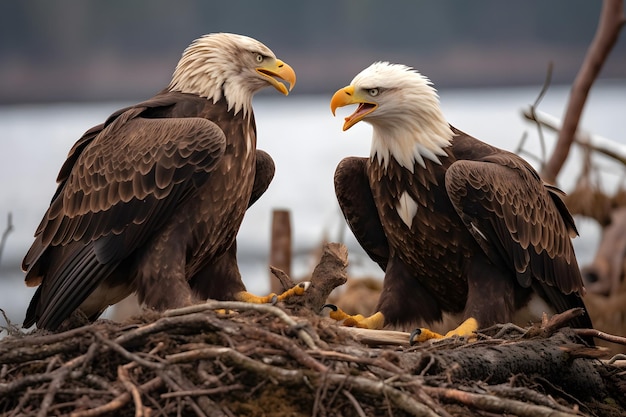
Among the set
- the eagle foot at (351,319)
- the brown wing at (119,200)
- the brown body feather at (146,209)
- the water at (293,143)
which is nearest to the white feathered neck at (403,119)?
the brown body feather at (146,209)

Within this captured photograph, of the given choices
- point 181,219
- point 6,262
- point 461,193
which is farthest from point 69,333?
point 6,262

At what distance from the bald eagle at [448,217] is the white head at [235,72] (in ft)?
1.18

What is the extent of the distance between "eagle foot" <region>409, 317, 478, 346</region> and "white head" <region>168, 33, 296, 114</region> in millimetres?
1360

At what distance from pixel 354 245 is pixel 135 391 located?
29.4ft

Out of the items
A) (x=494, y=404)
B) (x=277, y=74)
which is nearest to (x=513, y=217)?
(x=277, y=74)

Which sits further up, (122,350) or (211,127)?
(211,127)

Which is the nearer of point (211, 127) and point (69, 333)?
point (69, 333)

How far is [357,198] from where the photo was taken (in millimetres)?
5410

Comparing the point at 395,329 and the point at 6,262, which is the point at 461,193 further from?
the point at 6,262

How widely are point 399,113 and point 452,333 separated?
1.20 m

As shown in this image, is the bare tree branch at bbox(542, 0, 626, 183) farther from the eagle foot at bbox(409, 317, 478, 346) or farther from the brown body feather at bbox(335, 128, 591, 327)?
the eagle foot at bbox(409, 317, 478, 346)

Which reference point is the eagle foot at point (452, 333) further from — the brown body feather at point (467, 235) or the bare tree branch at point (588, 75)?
the bare tree branch at point (588, 75)

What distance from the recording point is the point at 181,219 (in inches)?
180

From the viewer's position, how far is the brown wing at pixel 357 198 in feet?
17.7
